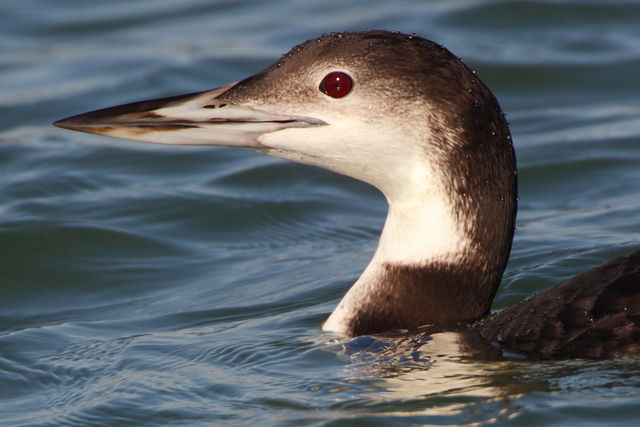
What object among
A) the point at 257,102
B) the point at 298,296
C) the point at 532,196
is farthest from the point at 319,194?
the point at 257,102

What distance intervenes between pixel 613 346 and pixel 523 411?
42 centimetres

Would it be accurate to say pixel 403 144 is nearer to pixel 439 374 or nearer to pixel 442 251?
pixel 442 251

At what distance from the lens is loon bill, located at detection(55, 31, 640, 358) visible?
5.13m

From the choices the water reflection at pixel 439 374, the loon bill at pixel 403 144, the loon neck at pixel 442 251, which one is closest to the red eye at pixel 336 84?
the loon bill at pixel 403 144

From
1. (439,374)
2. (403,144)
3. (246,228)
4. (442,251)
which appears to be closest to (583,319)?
(439,374)

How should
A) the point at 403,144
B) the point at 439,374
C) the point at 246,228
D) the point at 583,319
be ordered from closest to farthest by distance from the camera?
the point at 583,319
the point at 439,374
the point at 403,144
the point at 246,228

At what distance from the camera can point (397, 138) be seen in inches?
205

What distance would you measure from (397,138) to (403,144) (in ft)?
0.11

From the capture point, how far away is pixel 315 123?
17.5 feet

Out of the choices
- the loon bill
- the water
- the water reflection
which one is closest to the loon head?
Answer: the loon bill

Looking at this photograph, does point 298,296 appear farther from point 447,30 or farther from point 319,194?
point 447,30

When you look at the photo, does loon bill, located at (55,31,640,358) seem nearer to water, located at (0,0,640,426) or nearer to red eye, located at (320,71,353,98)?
red eye, located at (320,71,353,98)

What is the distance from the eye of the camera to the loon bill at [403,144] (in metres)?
5.13

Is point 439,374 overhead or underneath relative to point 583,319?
underneath
